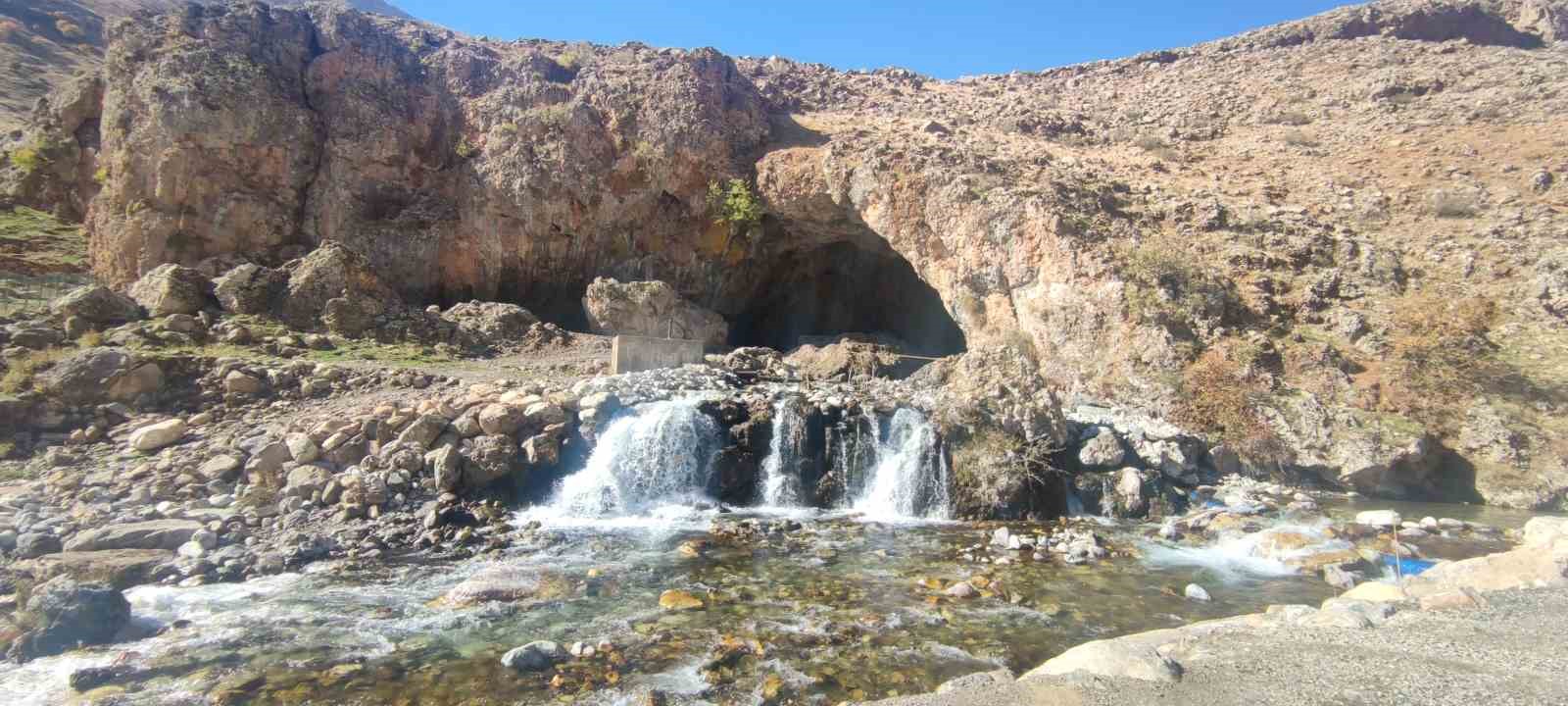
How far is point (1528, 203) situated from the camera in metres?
15.6

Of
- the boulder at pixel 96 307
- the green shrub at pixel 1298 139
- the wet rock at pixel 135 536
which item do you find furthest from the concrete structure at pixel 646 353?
the green shrub at pixel 1298 139

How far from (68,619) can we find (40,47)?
45.0 meters

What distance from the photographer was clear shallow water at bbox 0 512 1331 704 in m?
5.54

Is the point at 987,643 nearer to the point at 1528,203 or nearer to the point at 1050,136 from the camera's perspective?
the point at 1528,203

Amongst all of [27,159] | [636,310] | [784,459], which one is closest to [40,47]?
[27,159]

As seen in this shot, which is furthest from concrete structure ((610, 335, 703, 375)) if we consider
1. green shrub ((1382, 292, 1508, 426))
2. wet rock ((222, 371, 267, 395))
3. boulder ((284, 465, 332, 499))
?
green shrub ((1382, 292, 1508, 426))

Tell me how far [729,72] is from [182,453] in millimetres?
18800

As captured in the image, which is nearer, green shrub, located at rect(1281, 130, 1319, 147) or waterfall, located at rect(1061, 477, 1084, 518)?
waterfall, located at rect(1061, 477, 1084, 518)

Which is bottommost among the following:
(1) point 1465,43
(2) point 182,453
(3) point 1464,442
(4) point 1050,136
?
(2) point 182,453

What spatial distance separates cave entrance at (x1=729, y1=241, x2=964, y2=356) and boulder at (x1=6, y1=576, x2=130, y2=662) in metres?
19.4

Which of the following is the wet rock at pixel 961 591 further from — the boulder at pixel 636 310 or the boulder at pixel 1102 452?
the boulder at pixel 636 310

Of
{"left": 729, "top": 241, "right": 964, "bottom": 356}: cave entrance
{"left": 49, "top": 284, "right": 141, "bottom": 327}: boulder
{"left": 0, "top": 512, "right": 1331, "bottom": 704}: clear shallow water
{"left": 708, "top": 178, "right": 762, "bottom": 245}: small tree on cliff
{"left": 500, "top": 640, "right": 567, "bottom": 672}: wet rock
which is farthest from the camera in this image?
{"left": 729, "top": 241, "right": 964, "bottom": 356}: cave entrance

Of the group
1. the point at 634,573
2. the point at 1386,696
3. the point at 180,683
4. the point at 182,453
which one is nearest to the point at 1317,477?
the point at 1386,696

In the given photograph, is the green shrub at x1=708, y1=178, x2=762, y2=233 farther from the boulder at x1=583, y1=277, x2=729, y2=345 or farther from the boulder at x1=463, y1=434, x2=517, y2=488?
the boulder at x1=463, y1=434, x2=517, y2=488
